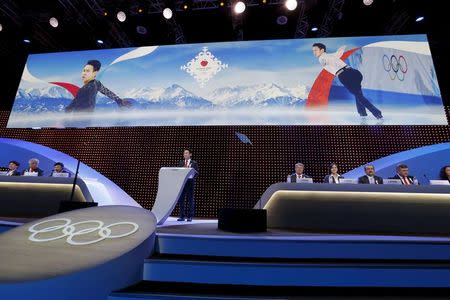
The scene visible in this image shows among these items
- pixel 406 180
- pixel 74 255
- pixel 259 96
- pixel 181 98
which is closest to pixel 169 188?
pixel 74 255

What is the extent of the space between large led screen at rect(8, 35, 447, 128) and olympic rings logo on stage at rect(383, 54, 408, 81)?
2cm

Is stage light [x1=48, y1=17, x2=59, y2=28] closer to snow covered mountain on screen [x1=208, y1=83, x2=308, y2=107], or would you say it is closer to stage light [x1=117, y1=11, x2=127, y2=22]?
stage light [x1=117, y1=11, x2=127, y2=22]

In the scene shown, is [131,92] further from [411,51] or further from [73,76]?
[411,51]

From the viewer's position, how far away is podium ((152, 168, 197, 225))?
4.43m

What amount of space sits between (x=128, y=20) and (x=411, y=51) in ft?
24.4

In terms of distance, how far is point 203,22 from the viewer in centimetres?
801

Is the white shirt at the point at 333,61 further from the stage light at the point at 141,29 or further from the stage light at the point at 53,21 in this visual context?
the stage light at the point at 53,21

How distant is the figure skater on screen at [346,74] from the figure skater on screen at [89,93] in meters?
4.94

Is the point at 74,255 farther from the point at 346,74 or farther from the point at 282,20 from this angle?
the point at 282,20

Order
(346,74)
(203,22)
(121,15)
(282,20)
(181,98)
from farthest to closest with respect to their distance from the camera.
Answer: (203,22) < (282,20) < (121,15) < (181,98) < (346,74)

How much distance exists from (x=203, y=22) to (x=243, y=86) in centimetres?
275

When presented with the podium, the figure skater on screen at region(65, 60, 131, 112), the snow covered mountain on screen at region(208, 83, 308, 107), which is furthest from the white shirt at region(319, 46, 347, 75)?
the figure skater on screen at region(65, 60, 131, 112)

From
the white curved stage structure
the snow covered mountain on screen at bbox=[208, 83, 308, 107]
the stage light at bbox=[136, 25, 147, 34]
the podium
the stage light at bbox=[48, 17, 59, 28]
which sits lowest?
the white curved stage structure

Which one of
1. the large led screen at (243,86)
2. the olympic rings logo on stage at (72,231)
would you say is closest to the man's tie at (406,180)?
the large led screen at (243,86)
